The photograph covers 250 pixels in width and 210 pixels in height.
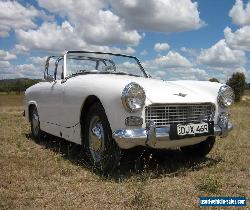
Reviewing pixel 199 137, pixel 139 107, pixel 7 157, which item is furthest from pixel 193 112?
pixel 7 157

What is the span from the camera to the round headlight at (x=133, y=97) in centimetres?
443

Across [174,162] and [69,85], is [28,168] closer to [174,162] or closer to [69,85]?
[69,85]

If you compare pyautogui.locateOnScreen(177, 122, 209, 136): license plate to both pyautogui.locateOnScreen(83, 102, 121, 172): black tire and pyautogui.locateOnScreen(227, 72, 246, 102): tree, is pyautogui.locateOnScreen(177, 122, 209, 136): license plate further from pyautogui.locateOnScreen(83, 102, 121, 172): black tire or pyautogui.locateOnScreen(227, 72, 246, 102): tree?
pyautogui.locateOnScreen(227, 72, 246, 102): tree

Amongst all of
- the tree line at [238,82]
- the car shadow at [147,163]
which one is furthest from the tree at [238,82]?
the car shadow at [147,163]

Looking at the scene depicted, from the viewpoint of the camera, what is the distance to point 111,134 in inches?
→ 184

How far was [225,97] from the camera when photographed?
5352mm

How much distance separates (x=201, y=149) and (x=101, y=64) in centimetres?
228

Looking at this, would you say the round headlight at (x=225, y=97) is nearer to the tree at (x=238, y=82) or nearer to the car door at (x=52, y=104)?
the car door at (x=52, y=104)

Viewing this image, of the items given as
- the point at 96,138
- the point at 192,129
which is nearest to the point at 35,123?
the point at 96,138

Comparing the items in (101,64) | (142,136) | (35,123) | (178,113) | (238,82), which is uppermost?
(101,64)

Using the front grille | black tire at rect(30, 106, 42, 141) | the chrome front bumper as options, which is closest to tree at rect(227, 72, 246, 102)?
black tire at rect(30, 106, 42, 141)

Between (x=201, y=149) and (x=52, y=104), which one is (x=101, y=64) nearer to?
(x=52, y=104)

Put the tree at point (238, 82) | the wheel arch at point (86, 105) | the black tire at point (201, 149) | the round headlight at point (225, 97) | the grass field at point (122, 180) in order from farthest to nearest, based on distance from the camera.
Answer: the tree at point (238, 82)
the black tire at point (201, 149)
the round headlight at point (225, 97)
the wheel arch at point (86, 105)
the grass field at point (122, 180)

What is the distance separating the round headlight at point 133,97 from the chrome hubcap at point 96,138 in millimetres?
612
